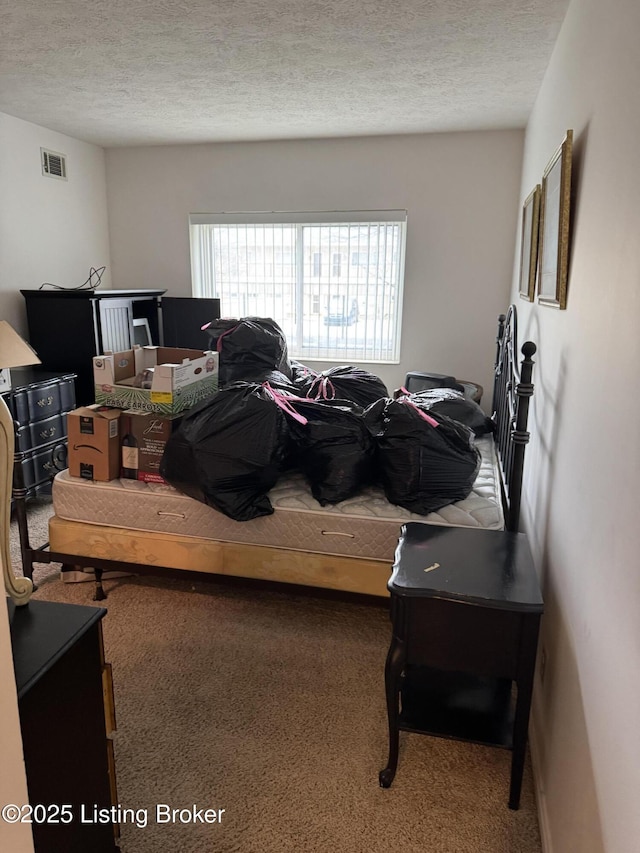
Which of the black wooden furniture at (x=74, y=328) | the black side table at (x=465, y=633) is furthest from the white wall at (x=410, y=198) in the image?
the black side table at (x=465, y=633)

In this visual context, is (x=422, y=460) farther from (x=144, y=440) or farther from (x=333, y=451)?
(x=144, y=440)

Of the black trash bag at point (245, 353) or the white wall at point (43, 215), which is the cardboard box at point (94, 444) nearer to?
the black trash bag at point (245, 353)

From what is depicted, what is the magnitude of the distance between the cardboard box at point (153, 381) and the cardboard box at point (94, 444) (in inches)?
3.7

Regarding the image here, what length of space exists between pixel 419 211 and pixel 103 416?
3.00 meters

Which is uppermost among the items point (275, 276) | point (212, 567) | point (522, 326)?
point (275, 276)

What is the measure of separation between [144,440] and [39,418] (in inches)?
54.2

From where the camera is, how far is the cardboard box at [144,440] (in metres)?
2.43

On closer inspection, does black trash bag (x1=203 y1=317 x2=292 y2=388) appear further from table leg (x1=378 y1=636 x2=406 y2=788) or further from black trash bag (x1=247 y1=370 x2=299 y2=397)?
table leg (x1=378 y1=636 x2=406 y2=788)

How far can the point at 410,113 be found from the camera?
145 inches

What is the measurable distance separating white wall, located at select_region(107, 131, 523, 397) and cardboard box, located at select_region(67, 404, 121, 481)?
2663 millimetres

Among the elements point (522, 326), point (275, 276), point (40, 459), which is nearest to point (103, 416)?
point (40, 459)

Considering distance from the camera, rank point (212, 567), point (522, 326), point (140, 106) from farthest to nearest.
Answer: point (140, 106)
point (522, 326)
point (212, 567)

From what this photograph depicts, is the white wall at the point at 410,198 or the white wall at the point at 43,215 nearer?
the white wall at the point at 43,215

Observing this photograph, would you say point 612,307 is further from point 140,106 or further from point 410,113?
point 140,106
